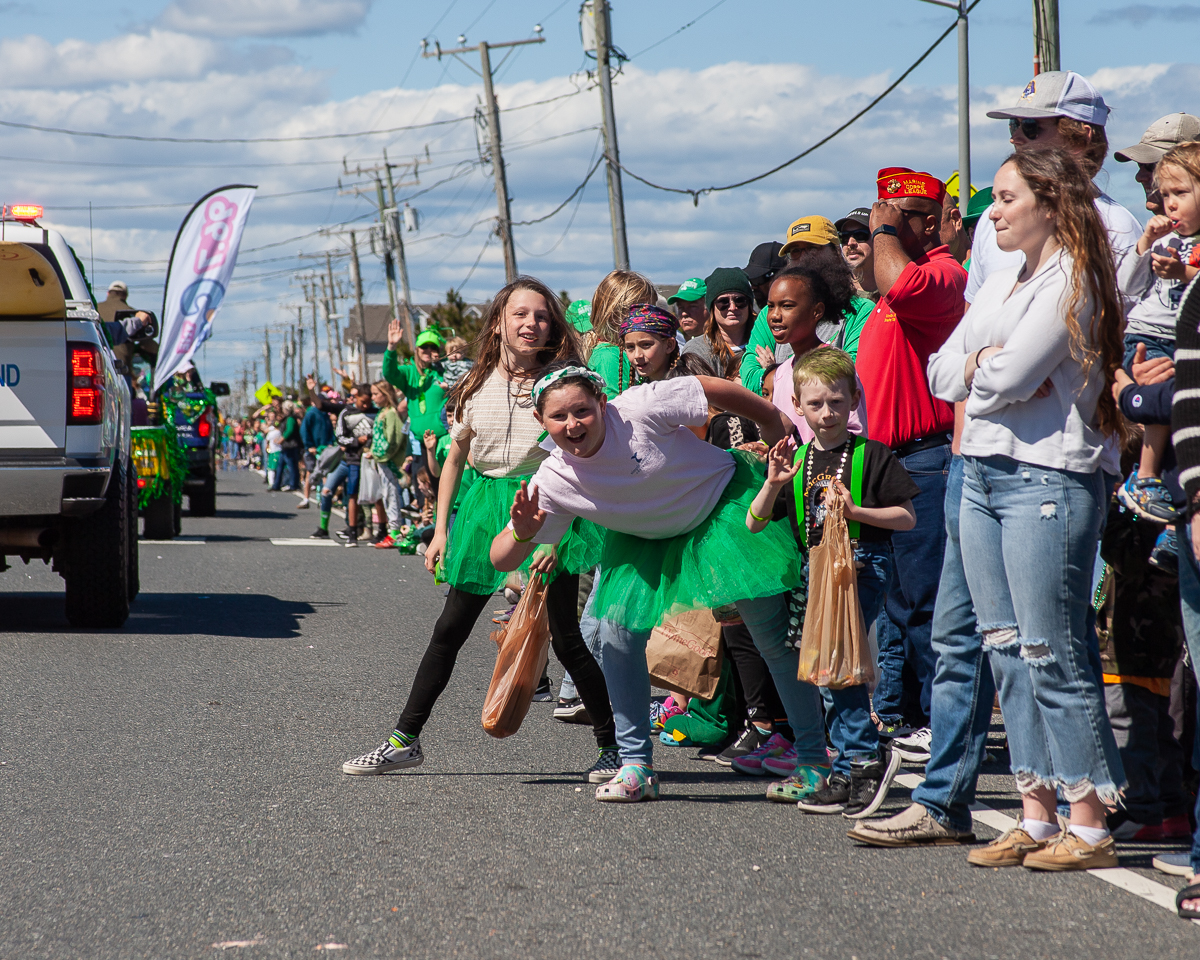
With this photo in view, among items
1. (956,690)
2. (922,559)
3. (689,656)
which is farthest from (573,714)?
(956,690)

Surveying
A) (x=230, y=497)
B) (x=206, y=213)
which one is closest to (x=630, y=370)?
(x=206, y=213)

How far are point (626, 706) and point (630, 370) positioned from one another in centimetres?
166

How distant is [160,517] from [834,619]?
13.3 m

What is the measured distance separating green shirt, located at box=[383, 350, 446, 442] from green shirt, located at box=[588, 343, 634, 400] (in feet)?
20.0

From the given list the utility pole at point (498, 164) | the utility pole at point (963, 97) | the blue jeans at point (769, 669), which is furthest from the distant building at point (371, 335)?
the blue jeans at point (769, 669)

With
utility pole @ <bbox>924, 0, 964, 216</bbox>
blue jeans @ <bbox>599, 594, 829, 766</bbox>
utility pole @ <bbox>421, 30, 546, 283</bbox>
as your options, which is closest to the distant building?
utility pole @ <bbox>421, 30, 546, 283</bbox>

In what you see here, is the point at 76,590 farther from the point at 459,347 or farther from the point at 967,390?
the point at 967,390

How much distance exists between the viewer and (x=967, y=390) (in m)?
4.38

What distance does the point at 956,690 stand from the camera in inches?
178

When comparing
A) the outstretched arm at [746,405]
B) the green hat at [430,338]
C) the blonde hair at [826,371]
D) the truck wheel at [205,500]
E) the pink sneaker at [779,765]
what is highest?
the green hat at [430,338]

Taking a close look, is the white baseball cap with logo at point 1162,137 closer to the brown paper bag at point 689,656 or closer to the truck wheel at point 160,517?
the brown paper bag at point 689,656

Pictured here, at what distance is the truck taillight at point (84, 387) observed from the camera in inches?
342

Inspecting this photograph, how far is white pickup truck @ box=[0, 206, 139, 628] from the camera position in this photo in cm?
852

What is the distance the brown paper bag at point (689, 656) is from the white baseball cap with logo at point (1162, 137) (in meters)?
2.36
